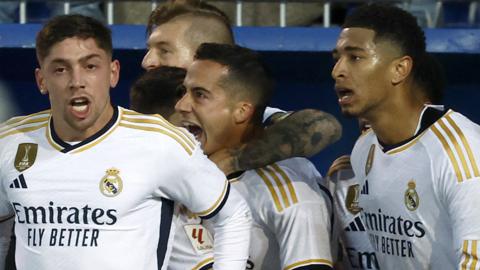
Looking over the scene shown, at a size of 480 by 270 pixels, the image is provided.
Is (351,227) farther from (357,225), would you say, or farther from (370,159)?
(370,159)

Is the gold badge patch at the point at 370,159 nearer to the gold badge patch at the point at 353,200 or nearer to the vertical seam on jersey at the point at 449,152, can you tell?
the gold badge patch at the point at 353,200

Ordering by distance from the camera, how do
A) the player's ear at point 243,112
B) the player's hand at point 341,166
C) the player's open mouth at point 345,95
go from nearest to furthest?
the player's open mouth at point 345,95 < the player's ear at point 243,112 < the player's hand at point 341,166

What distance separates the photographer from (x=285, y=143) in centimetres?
439

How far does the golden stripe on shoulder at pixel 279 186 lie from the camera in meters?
4.23

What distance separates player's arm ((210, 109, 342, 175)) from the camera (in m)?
4.38

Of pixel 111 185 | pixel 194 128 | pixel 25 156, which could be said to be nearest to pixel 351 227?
pixel 194 128

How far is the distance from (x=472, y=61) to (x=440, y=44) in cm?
18

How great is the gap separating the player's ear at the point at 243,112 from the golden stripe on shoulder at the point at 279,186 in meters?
0.23

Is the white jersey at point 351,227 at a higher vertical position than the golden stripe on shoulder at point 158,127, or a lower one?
lower

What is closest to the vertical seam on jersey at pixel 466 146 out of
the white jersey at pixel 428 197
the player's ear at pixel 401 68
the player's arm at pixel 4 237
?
the white jersey at pixel 428 197

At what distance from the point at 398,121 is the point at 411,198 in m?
0.30

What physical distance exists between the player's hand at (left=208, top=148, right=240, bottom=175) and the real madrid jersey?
47 mm

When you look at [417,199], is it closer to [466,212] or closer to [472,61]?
[466,212]

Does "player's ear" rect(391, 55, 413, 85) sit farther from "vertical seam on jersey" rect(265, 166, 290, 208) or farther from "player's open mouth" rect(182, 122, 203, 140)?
"player's open mouth" rect(182, 122, 203, 140)
